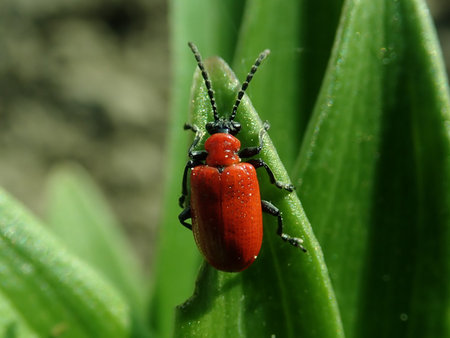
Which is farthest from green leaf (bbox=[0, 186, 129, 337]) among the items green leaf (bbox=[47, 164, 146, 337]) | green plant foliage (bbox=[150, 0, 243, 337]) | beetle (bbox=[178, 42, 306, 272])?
green leaf (bbox=[47, 164, 146, 337])

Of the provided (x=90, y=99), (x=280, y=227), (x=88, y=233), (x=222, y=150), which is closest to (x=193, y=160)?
(x=222, y=150)

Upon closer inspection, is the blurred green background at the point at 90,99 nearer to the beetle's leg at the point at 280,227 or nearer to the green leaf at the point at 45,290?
the green leaf at the point at 45,290

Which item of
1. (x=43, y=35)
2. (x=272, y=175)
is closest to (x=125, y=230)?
(x=43, y=35)

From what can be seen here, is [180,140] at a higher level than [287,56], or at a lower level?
lower

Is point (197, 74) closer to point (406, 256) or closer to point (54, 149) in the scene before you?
point (406, 256)

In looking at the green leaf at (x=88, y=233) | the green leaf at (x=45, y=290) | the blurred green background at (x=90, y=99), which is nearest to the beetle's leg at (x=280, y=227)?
the green leaf at (x=45, y=290)

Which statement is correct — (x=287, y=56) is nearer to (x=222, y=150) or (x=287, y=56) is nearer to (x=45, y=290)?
(x=222, y=150)
